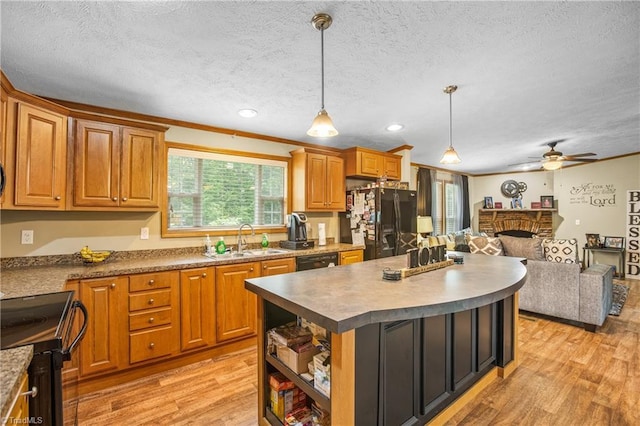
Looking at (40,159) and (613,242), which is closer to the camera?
(40,159)

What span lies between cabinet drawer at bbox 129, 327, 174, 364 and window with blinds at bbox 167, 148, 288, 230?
3.70 ft

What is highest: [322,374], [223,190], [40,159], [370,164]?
[370,164]

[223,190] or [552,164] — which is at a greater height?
[552,164]

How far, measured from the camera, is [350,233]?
439 centimetres

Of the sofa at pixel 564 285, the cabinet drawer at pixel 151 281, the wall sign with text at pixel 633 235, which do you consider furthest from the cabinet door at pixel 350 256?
the wall sign with text at pixel 633 235

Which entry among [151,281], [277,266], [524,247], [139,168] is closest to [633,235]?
[524,247]

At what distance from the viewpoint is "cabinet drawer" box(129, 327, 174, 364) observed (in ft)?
7.96

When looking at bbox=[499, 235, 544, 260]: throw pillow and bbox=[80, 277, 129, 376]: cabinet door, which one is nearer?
bbox=[80, 277, 129, 376]: cabinet door

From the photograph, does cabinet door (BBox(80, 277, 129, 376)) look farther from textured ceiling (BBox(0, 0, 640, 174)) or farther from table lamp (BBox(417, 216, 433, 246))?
table lamp (BBox(417, 216, 433, 246))

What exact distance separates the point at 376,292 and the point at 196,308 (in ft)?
6.15

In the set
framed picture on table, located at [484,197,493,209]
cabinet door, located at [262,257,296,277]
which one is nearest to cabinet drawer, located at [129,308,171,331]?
cabinet door, located at [262,257,296,277]

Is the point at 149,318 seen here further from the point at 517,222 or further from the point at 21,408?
the point at 517,222

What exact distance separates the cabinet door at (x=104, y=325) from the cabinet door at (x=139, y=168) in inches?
29.6

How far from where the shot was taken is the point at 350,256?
3922 millimetres
